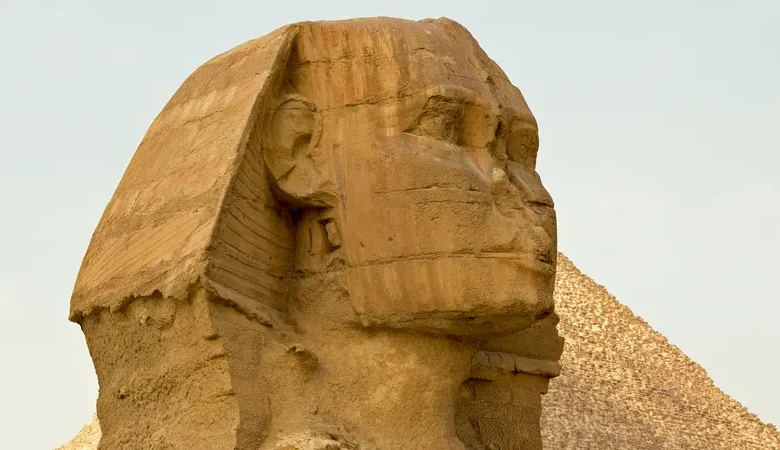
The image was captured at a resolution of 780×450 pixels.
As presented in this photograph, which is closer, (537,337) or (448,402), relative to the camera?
(448,402)

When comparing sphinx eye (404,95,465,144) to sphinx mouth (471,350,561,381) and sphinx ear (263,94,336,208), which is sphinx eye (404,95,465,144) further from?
sphinx mouth (471,350,561,381)

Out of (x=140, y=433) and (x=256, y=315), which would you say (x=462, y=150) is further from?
(x=140, y=433)

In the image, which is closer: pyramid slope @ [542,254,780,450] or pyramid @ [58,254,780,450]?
pyramid @ [58,254,780,450]

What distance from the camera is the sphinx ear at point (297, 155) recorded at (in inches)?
301

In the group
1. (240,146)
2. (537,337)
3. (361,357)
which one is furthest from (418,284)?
(537,337)

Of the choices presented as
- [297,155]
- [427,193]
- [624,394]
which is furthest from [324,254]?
[624,394]

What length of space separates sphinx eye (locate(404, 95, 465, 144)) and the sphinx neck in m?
0.78

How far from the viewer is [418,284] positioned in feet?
24.3

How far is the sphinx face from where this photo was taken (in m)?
7.39

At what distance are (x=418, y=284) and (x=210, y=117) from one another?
1126 millimetres

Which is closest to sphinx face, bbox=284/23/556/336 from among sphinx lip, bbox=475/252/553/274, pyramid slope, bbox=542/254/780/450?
sphinx lip, bbox=475/252/553/274

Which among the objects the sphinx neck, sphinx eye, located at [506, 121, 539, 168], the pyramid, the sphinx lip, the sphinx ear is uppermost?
the pyramid

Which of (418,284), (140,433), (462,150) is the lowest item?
(140,433)

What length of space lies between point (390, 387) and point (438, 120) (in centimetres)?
105
